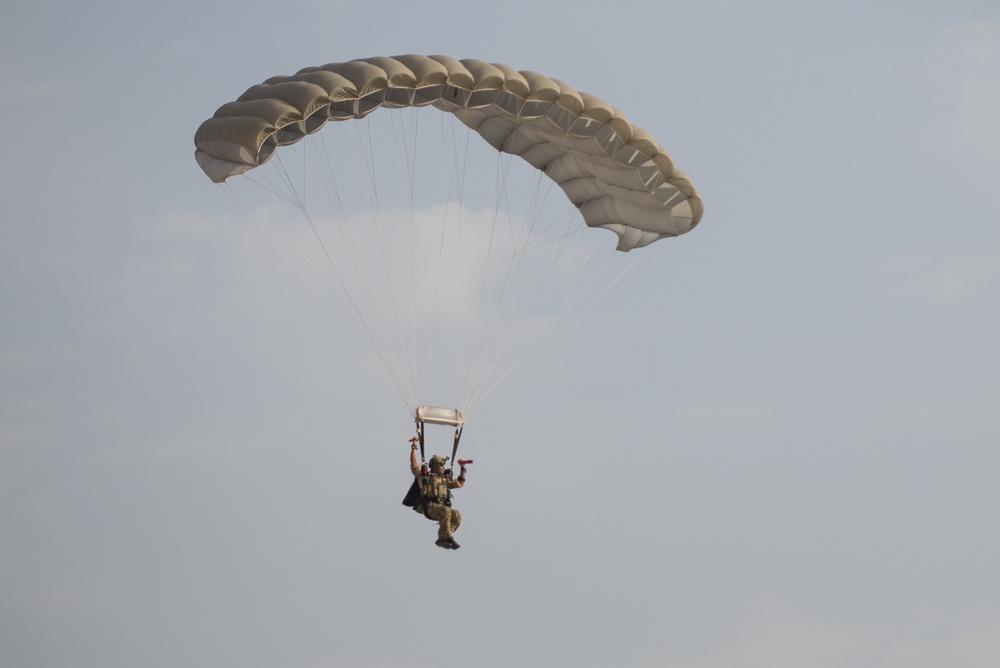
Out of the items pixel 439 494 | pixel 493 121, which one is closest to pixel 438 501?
pixel 439 494

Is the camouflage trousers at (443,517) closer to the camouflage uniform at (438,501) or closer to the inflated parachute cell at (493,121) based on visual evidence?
the camouflage uniform at (438,501)

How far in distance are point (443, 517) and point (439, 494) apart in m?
0.30

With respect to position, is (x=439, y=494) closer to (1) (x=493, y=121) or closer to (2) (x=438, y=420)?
(2) (x=438, y=420)

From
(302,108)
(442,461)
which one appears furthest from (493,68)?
(442,461)

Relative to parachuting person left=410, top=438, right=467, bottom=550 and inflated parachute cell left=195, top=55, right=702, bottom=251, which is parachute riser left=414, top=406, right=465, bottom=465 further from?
inflated parachute cell left=195, top=55, right=702, bottom=251

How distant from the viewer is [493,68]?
83.8 ft

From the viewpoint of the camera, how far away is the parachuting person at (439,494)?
2564 cm

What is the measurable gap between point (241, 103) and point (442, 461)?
17.0ft

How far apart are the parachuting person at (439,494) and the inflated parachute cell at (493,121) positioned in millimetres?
4303

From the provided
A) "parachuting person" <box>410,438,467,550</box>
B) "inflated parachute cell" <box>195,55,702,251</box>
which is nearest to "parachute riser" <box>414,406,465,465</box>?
"parachuting person" <box>410,438,467,550</box>

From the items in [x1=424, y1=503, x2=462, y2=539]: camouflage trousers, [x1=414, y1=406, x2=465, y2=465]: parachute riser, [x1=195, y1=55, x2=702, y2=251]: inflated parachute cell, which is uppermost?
[x1=195, y1=55, x2=702, y2=251]: inflated parachute cell

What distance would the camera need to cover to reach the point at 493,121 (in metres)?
27.3

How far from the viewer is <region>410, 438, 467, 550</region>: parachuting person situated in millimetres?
25641

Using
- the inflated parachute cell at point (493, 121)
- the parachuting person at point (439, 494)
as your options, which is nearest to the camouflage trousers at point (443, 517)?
the parachuting person at point (439, 494)
